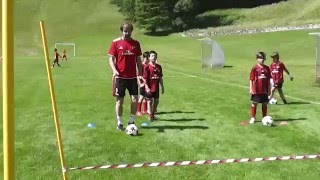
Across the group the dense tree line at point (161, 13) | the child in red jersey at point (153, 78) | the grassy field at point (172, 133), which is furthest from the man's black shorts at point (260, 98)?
the dense tree line at point (161, 13)

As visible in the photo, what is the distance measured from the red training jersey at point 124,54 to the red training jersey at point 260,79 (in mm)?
3917

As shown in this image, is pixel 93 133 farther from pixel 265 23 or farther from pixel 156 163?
pixel 265 23

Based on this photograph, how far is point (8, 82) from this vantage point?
377 centimetres

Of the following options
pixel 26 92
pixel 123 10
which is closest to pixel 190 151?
pixel 26 92

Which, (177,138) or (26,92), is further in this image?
(26,92)

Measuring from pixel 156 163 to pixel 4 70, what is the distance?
6.25m

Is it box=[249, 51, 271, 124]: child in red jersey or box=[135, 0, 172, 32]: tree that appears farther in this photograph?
box=[135, 0, 172, 32]: tree


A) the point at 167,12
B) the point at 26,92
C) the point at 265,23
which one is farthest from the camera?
the point at 167,12

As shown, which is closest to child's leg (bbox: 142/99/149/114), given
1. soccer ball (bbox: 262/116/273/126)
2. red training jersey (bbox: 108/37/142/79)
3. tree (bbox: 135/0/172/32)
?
red training jersey (bbox: 108/37/142/79)

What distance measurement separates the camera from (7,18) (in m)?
3.71

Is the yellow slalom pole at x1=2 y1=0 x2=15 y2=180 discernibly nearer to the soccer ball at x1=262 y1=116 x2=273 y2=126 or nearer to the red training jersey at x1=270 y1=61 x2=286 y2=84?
the soccer ball at x1=262 y1=116 x2=273 y2=126

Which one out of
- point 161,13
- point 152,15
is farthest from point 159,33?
point 161,13

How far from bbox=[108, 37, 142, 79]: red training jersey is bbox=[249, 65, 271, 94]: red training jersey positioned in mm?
3917

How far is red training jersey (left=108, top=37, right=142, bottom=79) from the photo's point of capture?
1223 cm
